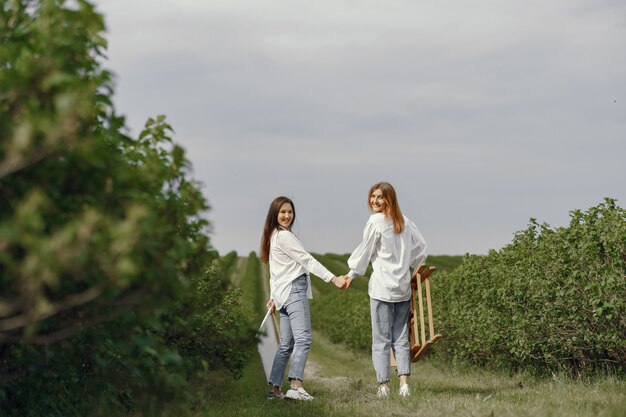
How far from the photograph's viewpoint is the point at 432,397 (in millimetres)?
7754

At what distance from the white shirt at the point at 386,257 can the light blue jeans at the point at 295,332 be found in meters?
0.60

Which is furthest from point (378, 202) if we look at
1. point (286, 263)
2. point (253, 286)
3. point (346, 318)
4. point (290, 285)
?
point (253, 286)

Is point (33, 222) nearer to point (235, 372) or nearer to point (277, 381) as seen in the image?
point (277, 381)

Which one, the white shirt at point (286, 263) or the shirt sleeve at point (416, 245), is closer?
the white shirt at point (286, 263)

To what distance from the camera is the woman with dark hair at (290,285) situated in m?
8.27

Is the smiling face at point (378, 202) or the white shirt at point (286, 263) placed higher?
the smiling face at point (378, 202)

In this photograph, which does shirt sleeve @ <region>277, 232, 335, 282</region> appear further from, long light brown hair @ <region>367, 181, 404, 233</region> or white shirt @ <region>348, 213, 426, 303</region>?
long light brown hair @ <region>367, 181, 404, 233</region>

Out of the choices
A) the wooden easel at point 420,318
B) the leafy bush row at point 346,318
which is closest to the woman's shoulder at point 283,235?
the wooden easel at point 420,318

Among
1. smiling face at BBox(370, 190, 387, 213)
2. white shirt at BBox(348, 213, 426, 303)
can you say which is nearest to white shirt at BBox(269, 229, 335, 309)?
white shirt at BBox(348, 213, 426, 303)

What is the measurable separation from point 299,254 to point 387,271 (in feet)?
3.21

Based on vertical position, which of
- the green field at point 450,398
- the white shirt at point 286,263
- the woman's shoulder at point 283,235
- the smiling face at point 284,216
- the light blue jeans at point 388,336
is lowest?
the green field at point 450,398

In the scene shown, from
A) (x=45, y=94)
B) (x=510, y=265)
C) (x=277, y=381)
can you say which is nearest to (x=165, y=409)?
(x=45, y=94)

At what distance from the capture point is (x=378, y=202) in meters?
8.48

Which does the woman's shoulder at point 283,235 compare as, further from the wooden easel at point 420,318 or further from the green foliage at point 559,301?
the green foliage at point 559,301
